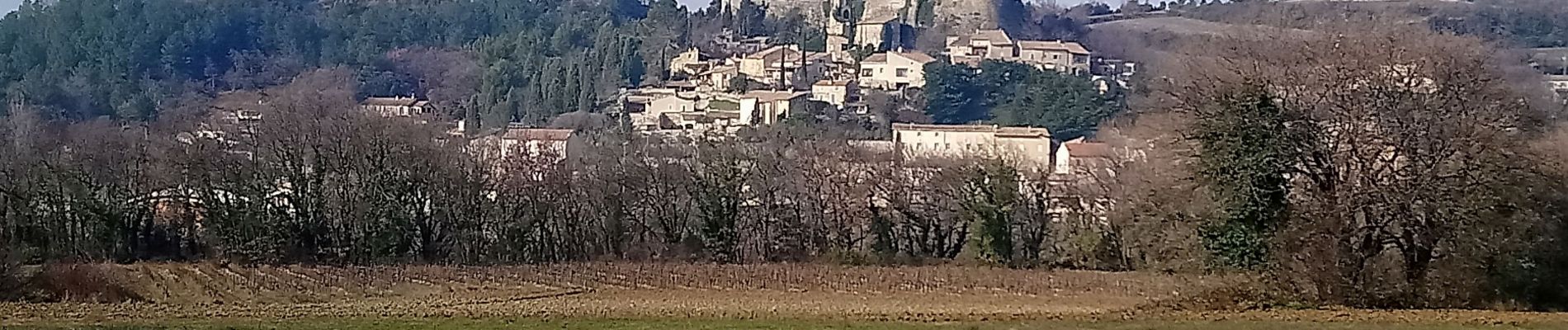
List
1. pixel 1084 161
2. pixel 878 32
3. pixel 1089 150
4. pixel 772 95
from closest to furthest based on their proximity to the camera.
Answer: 1. pixel 1084 161
2. pixel 1089 150
3. pixel 772 95
4. pixel 878 32

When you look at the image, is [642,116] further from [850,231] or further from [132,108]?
[850,231]

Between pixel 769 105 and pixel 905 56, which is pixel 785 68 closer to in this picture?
pixel 905 56

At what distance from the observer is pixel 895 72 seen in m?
68.4

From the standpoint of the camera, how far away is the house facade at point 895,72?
67.3 m

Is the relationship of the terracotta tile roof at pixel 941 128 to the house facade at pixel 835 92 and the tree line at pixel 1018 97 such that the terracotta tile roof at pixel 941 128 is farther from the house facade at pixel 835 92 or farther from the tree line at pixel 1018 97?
the house facade at pixel 835 92

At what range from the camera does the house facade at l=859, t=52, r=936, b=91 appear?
67312mm

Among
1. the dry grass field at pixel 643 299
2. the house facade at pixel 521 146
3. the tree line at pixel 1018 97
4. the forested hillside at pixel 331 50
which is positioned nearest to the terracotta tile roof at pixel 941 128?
the tree line at pixel 1018 97

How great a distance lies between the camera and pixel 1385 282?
16.8 m

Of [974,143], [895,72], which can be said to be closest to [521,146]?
[974,143]

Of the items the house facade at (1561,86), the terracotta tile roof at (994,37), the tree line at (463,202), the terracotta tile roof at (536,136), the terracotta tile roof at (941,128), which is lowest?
the tree line at (463,202)

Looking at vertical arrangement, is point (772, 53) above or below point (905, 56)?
above

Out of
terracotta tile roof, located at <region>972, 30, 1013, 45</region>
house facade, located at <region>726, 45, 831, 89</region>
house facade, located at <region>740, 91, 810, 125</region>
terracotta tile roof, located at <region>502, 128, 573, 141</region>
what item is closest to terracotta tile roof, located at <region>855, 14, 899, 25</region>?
terracotta tile roof, located at <region>972, 30, 1013, 45</region>

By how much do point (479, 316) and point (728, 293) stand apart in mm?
8988

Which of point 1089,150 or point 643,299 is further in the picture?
point 1089,150
